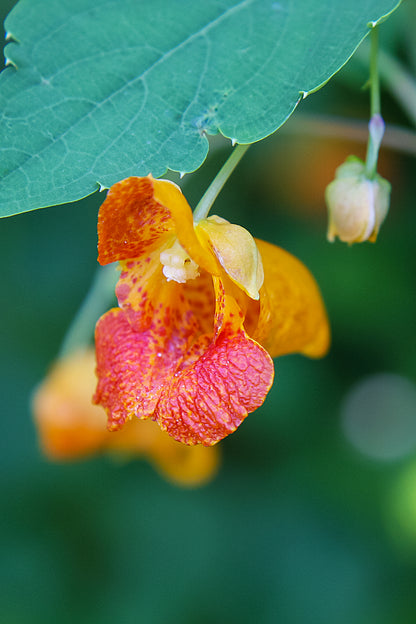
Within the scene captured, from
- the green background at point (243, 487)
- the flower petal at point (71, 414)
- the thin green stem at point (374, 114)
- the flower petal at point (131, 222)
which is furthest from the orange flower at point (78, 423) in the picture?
the thin green stem at point (374, 114)

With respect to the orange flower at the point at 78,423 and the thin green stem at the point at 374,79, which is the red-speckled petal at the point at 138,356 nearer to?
the thin green stem at the point at 374,79

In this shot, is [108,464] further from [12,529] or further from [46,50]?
[46,50]

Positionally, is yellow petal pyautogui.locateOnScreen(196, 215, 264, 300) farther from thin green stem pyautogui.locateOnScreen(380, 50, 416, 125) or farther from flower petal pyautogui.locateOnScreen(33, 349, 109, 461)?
flower petal pyautogui.locateOnScreen(33, 349, 109, 461)

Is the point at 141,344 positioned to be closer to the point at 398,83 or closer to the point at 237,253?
the point at 237,253

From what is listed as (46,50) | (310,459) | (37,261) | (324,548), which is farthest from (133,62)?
(324,548)

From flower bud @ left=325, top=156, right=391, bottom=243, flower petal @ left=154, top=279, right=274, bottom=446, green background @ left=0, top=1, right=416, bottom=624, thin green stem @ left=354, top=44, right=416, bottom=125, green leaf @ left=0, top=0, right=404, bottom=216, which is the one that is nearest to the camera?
flower petal @ left=154, top=279, right=274, bottom=446

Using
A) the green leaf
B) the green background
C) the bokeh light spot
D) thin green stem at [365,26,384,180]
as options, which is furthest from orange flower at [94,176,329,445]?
the bokeh light spot
